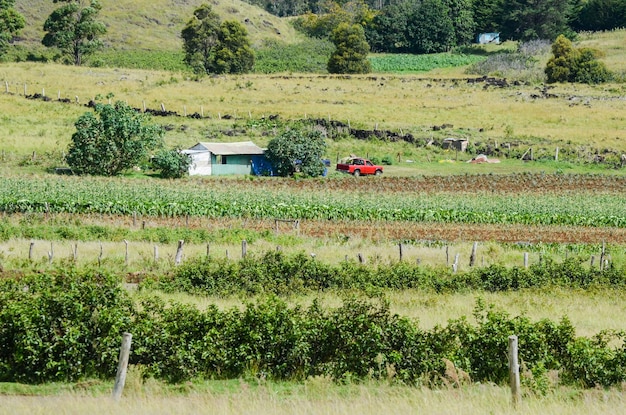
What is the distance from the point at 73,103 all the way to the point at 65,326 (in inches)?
2644

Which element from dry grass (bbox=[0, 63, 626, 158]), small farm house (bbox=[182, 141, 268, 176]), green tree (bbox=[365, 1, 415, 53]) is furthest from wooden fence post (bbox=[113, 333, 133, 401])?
green tree (bbox=[365, 1, 415, 53])

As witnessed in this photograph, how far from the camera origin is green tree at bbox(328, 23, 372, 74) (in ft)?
374

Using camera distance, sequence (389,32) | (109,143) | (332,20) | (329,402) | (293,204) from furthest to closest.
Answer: (332,20) < (389,32) < (109,143) < (293,204) < (329,402)

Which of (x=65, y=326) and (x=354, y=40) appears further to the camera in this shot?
(x=354, y=40)

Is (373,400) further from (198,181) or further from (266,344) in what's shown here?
(198,181)

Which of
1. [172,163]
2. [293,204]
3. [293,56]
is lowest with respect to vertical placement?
[293,204]

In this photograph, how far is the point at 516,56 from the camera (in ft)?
393

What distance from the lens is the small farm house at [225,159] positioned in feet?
203

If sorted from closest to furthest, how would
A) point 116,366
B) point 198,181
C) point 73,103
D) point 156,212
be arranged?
point 116,366
point 156,212
point 198,181
point 73,103

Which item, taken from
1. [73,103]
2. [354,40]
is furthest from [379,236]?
[354,40]

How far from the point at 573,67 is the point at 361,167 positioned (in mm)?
51431

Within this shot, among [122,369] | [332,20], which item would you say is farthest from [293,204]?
[332,20]

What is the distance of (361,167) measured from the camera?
6234cm

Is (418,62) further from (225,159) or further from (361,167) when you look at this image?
(225,159)
